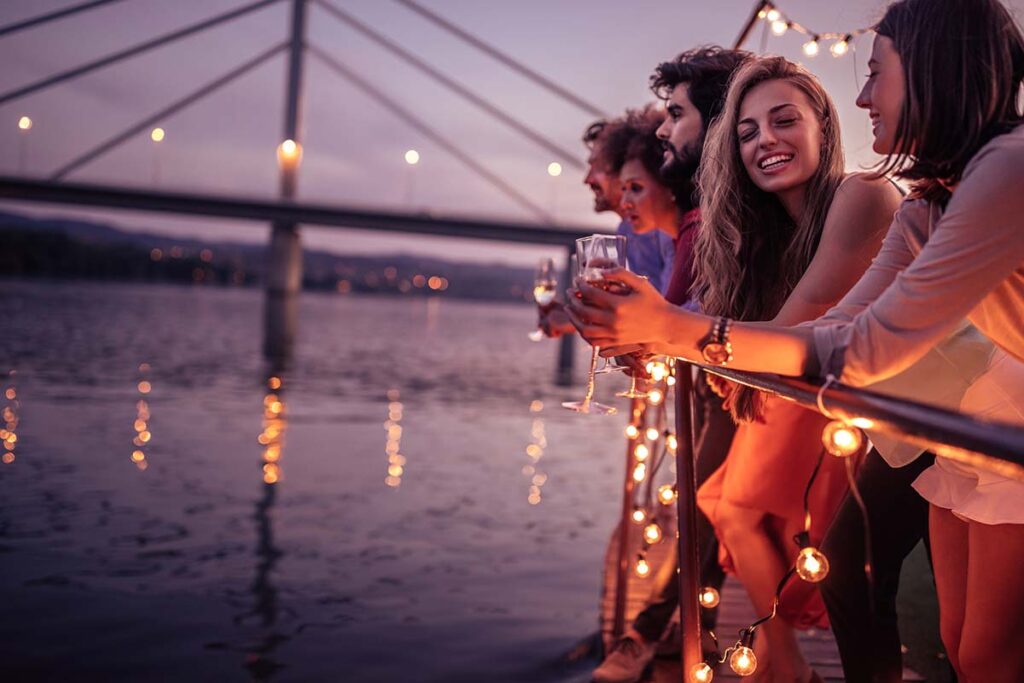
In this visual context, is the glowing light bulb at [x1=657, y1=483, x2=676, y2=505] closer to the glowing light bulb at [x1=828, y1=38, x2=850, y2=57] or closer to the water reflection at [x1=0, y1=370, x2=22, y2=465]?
the glowing light bulb at [x1=828, y1=38, x2=850, y2=57]

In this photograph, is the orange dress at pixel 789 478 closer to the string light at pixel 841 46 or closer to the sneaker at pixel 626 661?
the sneaker at pixel 626 661

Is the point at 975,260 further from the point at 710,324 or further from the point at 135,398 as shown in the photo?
the point at 135,398

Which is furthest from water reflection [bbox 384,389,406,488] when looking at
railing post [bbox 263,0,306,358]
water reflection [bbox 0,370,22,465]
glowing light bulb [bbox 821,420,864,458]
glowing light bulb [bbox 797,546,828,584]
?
railing post [bbox 263,0,306,358]

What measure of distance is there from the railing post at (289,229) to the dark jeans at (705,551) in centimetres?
3140

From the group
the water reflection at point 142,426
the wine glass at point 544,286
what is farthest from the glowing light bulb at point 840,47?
the water reflection at point 142,426

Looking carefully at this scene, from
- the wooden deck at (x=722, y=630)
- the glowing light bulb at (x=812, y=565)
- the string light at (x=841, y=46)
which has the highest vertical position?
the string light at (x=841, y=46)

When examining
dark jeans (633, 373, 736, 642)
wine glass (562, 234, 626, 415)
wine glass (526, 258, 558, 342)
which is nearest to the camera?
wine glass (562, 234, 626, 415)

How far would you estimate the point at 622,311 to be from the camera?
1.42 m

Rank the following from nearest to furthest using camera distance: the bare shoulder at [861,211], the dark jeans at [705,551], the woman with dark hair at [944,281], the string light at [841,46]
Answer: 1. the woman with dark hair at [944,281]
2. the bare shoulder at [861,211]
3. the dark jeans at [705,551]
4. the string light at [841,46]

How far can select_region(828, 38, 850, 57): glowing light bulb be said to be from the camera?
4.31 meters

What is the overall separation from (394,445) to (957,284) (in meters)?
8.56

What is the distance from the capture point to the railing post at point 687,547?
163 centimetres

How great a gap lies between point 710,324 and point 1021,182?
17.4 inches

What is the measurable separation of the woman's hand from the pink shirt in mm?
229
